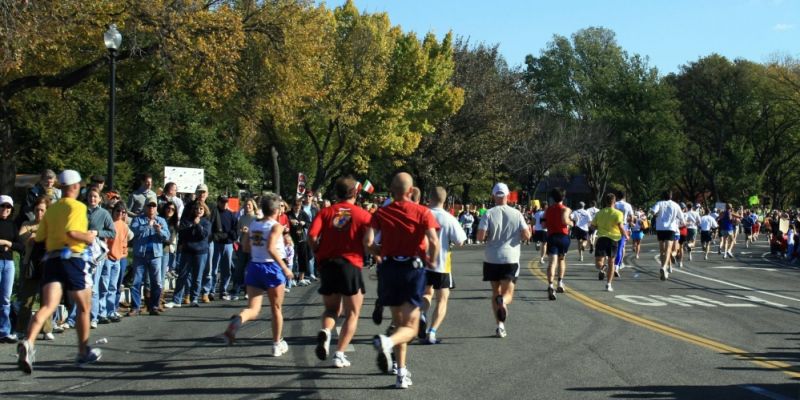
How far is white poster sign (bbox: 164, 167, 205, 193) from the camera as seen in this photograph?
23211mm

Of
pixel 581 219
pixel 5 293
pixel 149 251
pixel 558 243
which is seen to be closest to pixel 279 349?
pixel 5 293

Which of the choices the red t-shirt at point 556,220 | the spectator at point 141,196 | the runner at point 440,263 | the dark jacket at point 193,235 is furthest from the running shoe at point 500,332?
→ the spectator at point 141,196

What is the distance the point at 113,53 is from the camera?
18.1 metres

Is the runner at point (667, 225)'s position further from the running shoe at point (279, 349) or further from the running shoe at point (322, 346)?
the running shoe at point (322, 346)

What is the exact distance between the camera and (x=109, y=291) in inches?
507

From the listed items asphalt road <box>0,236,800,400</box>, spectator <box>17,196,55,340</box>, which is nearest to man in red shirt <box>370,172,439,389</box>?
asphalt road <box>0,236,800,400</box>

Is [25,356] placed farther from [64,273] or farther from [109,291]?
[109,291]

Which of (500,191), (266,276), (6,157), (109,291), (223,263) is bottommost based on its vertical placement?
(109,291)

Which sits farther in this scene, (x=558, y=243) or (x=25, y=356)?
(x=558, y=243)

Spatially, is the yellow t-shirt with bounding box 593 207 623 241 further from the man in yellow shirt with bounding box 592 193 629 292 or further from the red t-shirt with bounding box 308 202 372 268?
the red t-shirt with bounding box 308 202 372 268

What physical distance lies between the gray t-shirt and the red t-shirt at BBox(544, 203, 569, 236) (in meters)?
4.54

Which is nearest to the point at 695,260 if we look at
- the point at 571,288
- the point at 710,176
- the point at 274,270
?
the point at 571,288

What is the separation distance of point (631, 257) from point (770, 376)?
2264cm

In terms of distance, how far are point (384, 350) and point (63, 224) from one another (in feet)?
11.4
